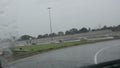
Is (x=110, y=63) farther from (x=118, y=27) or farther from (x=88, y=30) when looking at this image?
(x=88, y=30)

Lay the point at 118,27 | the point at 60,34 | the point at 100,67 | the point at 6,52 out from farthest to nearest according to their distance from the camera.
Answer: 1. the point at 60,34
2. the point at 118,27
3. the point at 6,52
4. the point at 100,67

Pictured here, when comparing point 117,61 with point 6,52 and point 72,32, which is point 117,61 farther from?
point 72,32

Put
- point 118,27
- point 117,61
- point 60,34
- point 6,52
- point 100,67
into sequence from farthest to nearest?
1. point 60,34
2. point 118,27
3. point 6,52
4. point 117,61
5. point 100,67

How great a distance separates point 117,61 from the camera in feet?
13.6

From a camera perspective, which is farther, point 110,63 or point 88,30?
point 88,30

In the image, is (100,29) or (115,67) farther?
(100,29)

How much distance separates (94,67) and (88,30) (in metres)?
135

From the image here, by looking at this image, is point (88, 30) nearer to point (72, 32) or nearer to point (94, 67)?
point (72, 32)

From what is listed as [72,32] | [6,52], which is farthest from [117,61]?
[72,32]

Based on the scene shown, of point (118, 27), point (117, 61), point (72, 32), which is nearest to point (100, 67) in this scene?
point (117, 61)

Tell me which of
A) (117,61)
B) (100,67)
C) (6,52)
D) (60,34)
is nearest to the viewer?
(100,67)

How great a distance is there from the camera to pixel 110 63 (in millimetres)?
3998

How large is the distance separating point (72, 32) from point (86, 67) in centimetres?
13410

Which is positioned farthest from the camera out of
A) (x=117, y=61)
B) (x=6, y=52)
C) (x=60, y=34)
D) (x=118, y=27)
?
(x=60, y=34)
